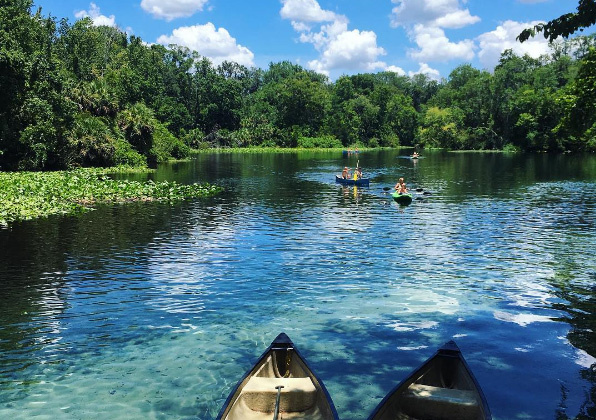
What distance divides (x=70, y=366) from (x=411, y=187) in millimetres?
39241

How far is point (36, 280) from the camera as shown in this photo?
53.0 feet

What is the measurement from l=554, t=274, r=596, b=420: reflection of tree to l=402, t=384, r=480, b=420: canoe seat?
213cm

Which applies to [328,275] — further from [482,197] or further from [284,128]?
[284,128]

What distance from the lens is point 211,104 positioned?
133750 mm

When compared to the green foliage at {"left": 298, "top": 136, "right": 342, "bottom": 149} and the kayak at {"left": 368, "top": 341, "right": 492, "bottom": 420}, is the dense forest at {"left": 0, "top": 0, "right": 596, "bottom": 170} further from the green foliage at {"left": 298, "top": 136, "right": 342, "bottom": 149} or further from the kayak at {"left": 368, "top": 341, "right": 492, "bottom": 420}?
the kayak at {"left": 368, "top": 341, "right": 492, "bottom": 420}

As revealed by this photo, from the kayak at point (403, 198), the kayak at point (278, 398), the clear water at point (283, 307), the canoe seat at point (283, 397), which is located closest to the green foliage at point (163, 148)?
the clear water at point (283, 307)

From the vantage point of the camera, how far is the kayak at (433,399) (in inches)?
294

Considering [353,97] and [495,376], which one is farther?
[353,97]

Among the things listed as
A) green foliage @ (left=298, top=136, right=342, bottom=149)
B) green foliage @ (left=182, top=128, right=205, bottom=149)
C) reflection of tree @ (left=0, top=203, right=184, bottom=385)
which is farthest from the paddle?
green foliage @ (left=298, top=136, right=342, bottom=149)

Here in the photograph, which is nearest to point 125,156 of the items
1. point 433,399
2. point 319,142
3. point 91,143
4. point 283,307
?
point 91,143

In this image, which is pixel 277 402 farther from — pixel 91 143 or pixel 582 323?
pixel 91 143

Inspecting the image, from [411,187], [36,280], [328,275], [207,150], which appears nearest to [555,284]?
[328,275]

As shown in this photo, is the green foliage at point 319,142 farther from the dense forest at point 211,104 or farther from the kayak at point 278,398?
the kayak at point 278,398

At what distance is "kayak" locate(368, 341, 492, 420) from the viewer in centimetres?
747
